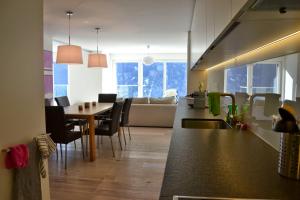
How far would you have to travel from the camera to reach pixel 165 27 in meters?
5.38

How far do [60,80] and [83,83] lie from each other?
4.34 feet

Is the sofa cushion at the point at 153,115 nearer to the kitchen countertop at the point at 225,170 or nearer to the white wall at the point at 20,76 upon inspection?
the white wall at the point at 20,76

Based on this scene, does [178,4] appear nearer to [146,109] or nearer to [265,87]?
[265,87]

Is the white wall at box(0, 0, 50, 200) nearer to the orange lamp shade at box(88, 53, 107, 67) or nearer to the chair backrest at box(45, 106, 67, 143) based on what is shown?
the chair backrest at box(45, 106, 67, 143)

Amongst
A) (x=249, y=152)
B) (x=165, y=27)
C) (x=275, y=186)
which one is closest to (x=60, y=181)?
(x=249, y=152)

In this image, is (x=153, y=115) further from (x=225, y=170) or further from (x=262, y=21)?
(x=262, y=21)

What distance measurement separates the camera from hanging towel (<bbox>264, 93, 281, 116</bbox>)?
4.54 feet

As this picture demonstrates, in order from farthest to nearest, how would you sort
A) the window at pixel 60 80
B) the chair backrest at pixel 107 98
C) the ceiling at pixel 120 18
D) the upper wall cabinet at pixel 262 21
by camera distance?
the window at pixel 60 80 → the chair backrest at pixel 107 98 → the ceiling at pixel 120 18 → the upper wall cabinet at pixel 262 21

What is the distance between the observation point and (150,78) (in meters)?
10.9

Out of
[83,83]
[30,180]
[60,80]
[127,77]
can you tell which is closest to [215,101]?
[30,180]

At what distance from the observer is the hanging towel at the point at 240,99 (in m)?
2.06

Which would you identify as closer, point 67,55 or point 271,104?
point 271,104

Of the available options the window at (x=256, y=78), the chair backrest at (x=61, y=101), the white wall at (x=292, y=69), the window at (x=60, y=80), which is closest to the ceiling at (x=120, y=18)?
the window at (x=60, y=80)

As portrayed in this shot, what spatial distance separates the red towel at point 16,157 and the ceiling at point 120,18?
2.51 meters
